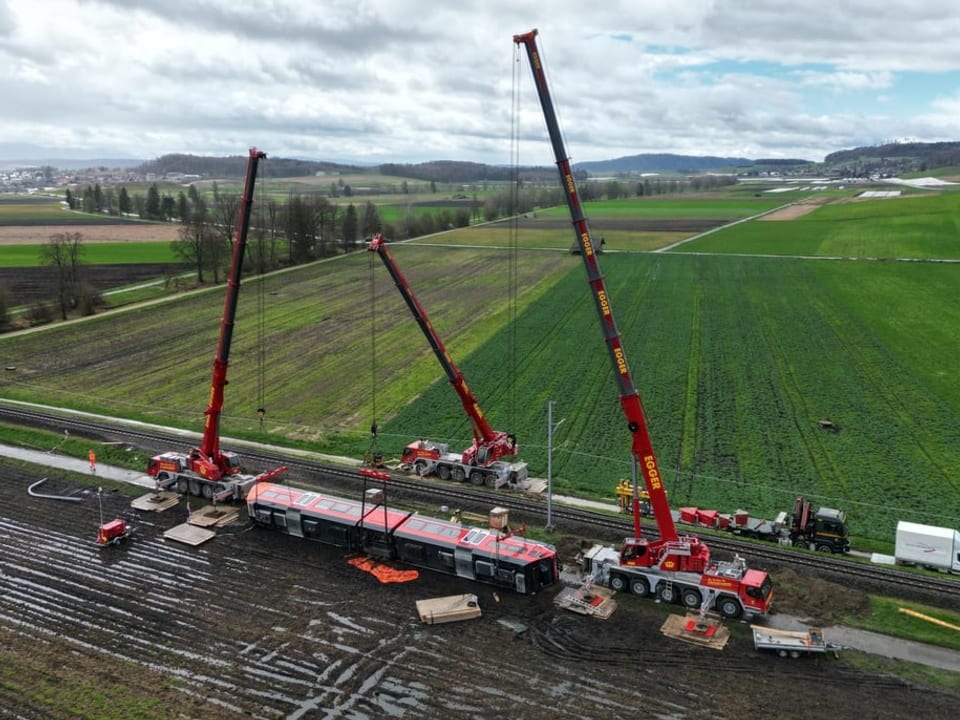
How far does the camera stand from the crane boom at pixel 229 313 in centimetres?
3272

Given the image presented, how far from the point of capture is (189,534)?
1304 inches

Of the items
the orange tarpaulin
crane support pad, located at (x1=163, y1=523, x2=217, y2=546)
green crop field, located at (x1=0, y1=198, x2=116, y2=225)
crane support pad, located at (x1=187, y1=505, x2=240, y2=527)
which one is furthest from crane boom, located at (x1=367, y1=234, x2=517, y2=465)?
green crop field, located at (x1=0, y1=198, x2=116, y2=225)

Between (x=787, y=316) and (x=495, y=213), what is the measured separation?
110m

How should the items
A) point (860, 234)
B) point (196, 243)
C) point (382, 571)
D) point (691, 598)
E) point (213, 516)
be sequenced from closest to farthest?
point (691, 598)
point (382, 571)
point (213, 516)
point (196, 243)
point (860, 234)

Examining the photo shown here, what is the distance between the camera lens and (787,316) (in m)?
72.2

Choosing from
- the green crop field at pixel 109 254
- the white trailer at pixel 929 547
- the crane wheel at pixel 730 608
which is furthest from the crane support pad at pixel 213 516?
the green crop field at pixel 109 254

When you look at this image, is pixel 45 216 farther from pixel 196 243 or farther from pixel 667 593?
pixel 667 593

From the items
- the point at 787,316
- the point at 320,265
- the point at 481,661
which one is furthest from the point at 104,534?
the point at 320,265

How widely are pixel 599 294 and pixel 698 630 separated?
12202 millimetres

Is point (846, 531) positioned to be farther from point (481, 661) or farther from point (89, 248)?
point (89, 248)

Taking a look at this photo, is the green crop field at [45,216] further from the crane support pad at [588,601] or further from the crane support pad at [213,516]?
the crane support pad at [588,601]

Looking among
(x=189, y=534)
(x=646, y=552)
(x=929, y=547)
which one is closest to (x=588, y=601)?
(x=646, y=552)

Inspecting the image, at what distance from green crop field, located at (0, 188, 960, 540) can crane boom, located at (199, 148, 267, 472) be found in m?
8.10

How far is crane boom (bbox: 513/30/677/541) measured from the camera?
26.2 m
